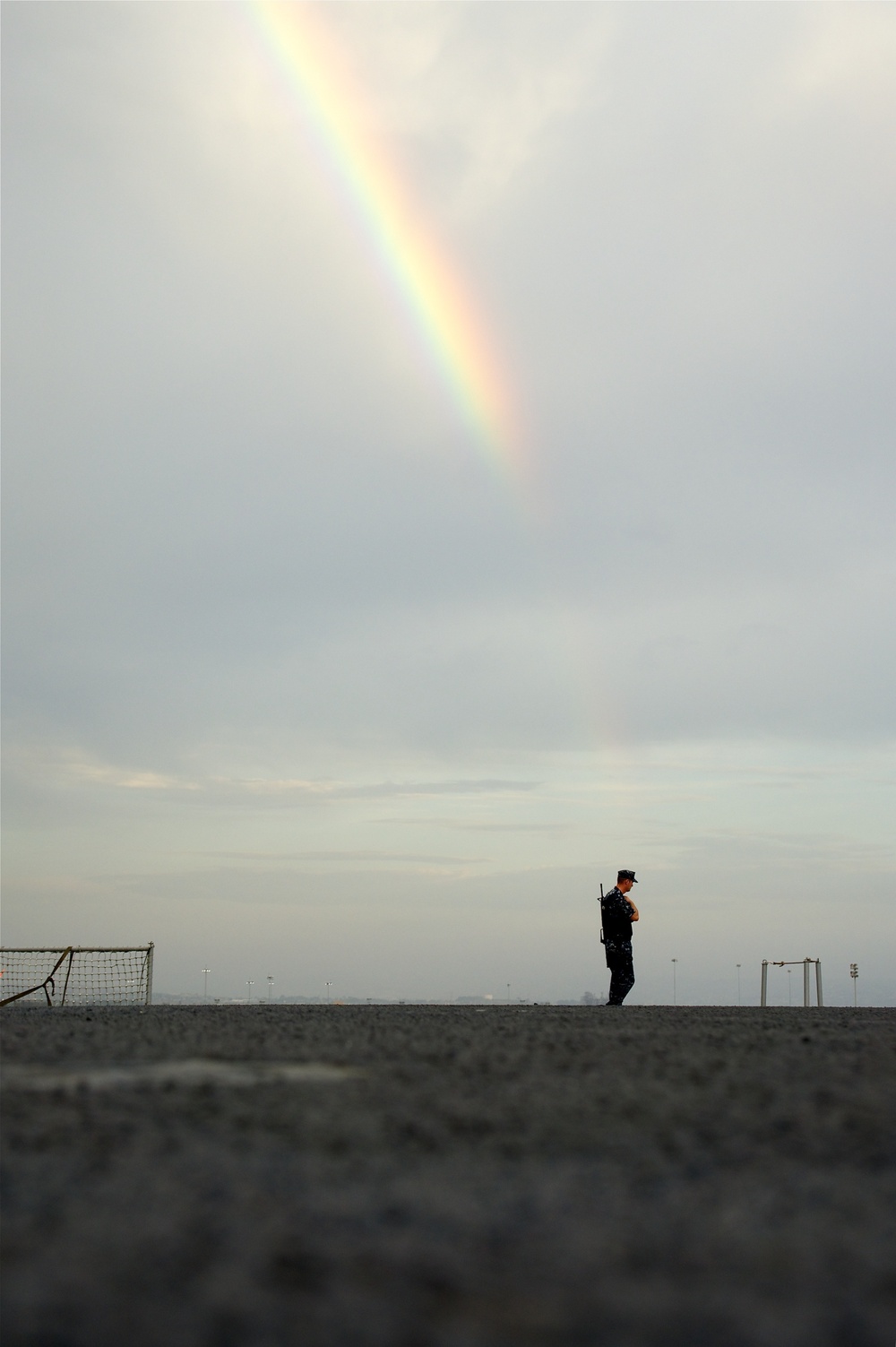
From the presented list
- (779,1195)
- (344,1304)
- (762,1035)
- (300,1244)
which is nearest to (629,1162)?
(779,1195)

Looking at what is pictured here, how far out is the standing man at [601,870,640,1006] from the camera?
70.8 feet

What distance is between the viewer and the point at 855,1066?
24.5ft

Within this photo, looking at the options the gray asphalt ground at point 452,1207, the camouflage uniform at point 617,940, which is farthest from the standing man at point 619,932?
the gray asphalt ground at point 452,1207

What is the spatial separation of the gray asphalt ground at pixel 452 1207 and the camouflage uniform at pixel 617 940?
582 inches

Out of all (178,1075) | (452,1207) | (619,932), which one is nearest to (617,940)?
(619,932)

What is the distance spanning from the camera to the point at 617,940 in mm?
22047

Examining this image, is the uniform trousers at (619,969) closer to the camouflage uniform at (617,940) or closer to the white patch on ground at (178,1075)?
the camouflage uniform at (617,940)

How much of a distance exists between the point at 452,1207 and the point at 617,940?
1889 centimetres

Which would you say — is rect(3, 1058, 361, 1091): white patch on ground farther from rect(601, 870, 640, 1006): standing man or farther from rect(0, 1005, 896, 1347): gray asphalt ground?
rect(601, 870, 640, 1006): standing man

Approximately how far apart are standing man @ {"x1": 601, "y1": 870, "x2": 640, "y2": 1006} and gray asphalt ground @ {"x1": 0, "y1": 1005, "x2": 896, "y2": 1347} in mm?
14775

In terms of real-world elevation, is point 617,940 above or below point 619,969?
above

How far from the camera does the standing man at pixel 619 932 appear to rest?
21578mm

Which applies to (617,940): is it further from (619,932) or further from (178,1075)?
(178,1075)

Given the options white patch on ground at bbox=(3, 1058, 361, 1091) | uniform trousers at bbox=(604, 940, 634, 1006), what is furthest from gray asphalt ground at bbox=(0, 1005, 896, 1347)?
uniform trousers at bbox=(604, 940, 634, 1006)
